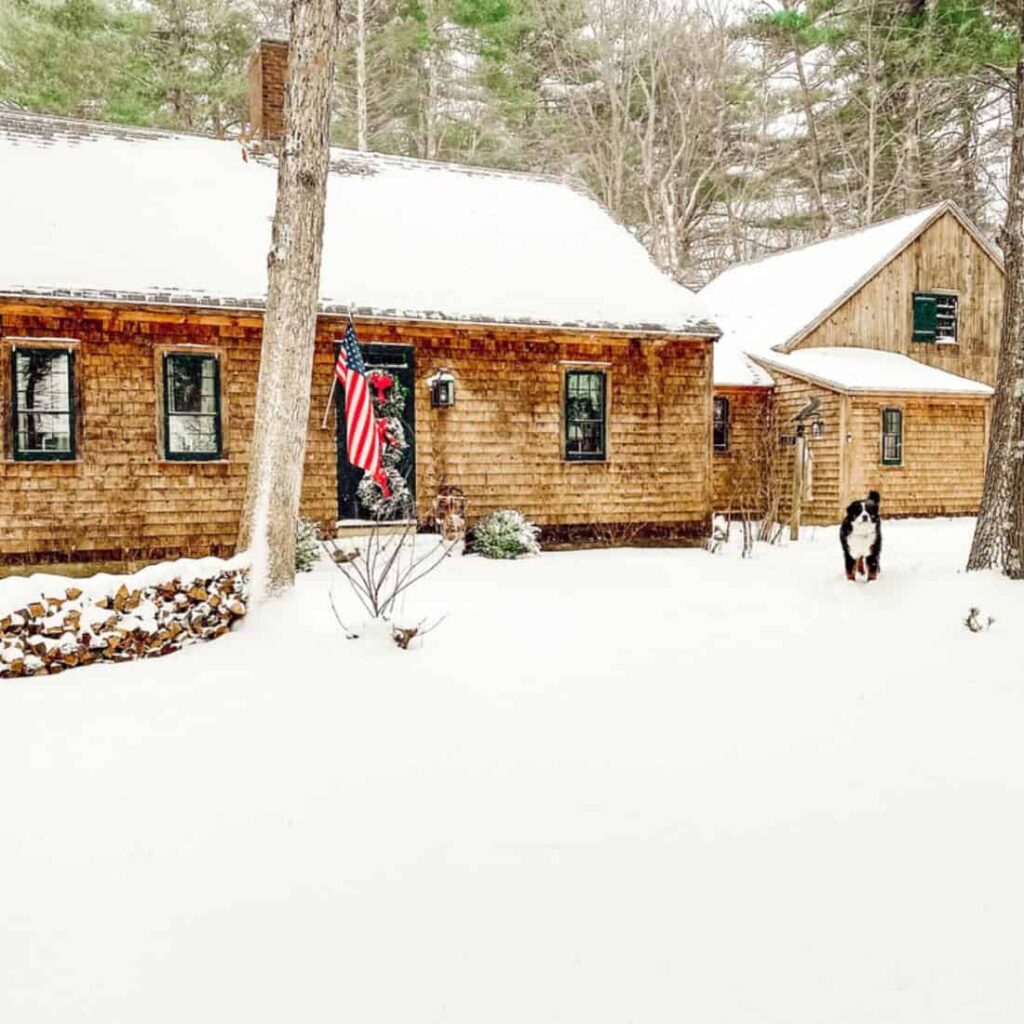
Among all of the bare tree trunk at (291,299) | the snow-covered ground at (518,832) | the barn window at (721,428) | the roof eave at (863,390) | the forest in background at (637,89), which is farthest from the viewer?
the forest in background at (637,89)

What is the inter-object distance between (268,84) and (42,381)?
22.1ft

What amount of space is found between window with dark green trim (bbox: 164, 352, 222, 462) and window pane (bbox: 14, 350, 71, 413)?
117 centimetres

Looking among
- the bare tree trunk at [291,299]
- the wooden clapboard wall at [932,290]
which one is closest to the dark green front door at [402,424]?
the bare tree trunk at [291,299]

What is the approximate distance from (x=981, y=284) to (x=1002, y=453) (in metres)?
14.6

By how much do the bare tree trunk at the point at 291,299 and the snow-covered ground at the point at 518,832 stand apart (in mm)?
991

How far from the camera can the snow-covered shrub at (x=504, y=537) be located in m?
12.0

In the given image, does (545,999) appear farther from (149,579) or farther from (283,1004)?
(149,579)

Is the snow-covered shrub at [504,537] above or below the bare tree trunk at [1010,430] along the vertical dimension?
below

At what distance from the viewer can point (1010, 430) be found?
862 cm

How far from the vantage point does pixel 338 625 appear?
277 inches

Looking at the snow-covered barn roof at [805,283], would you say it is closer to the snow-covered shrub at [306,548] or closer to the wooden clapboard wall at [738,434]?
the wooden clapboard wall at [738,434]

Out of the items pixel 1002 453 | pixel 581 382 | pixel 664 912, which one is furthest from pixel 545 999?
pixel 581 382

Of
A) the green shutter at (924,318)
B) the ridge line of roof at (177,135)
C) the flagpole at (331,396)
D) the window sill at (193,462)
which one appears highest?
the ridge line of roof at (177,135)

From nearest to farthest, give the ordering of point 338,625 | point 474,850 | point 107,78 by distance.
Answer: point 474,850
point 338,625
point 107,78
